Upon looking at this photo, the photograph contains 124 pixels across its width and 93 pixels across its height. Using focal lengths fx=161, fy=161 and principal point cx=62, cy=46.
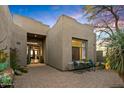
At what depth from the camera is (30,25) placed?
10.4 meters

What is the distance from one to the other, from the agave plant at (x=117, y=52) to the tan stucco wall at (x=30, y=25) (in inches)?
281

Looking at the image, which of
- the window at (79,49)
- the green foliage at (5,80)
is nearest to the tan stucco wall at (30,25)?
the window at (79,49)

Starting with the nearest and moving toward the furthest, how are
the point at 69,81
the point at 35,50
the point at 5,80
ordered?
the point at 5,80 → the point at 69,81 → the point at 35,50

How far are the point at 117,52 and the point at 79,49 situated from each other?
503 cm

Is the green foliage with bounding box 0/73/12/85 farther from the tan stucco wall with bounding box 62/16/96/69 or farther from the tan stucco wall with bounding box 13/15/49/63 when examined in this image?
the tan stucco wall with bounding box 13/15/49/63

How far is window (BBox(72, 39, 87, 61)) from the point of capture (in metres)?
7.95

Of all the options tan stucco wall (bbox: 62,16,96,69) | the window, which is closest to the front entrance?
the window

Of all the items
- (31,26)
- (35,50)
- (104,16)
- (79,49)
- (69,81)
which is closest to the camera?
(69,81)

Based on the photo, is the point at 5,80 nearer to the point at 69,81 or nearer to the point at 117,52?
Answer: the point at 69,81

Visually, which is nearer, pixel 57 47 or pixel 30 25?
pixel 57 47

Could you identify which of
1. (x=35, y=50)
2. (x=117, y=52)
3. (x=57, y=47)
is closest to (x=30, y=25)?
(x=57, y=47)

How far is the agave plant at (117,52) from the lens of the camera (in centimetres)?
320

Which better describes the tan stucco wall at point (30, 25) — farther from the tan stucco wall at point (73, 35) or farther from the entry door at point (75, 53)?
the entry door at point (75, 53)
